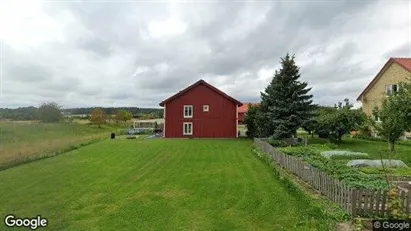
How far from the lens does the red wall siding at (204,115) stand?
42219 mm

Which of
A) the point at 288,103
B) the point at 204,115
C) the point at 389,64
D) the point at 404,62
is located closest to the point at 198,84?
the point at 204,115

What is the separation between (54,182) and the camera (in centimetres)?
1490

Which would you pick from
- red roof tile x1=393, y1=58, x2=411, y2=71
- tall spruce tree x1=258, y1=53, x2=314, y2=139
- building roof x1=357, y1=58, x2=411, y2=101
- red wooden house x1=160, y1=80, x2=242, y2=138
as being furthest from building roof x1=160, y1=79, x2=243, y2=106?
red roof tile x1=393, y1=58, x2=411, y2=71

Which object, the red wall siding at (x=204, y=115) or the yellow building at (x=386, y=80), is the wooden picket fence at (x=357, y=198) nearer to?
the yellow building at (x=386, y=80)

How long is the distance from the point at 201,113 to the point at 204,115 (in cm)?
43

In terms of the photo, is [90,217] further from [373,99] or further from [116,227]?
[373,99]

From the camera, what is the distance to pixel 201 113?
42438mm

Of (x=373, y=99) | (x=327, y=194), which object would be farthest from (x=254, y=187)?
(x=373, y=99)

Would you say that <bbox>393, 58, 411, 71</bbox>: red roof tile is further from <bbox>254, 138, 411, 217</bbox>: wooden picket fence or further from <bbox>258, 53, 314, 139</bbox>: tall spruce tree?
<bbox>254, 138, 411, 217</bbox>: wooden picket fence

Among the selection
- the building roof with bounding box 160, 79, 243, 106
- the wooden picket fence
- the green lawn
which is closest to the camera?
the wooden picket fence

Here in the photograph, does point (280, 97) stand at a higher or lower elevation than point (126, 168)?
higher

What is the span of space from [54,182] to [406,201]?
12.9 m

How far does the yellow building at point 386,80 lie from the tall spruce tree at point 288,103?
22.4 ft

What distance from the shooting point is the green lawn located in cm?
952
